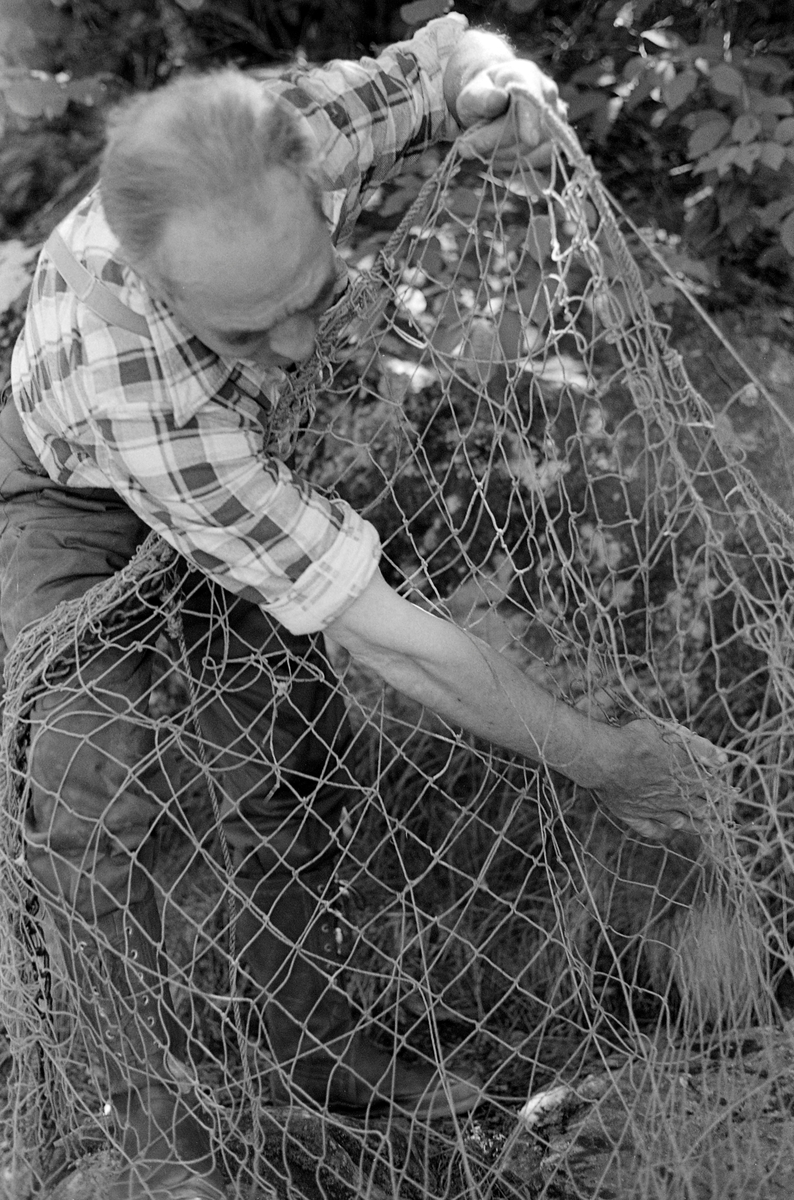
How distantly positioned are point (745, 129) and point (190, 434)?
1388 millimetres

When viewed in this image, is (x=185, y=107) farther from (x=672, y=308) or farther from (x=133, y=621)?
(x=672, y=308)

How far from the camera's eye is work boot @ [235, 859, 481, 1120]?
6.48ft

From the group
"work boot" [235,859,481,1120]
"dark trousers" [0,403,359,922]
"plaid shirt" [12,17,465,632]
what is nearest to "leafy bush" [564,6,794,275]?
"plaid shirt" [12,17,465,632]

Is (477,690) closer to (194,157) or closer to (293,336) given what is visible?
(293,336)

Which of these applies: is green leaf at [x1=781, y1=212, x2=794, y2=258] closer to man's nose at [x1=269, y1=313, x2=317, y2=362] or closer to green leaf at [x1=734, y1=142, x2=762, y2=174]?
green leaf at [x1=734, y1=142, x2=762, y2=174]

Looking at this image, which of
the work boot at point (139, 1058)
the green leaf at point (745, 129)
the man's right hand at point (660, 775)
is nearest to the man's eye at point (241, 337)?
the man's right hand at point (660, 775)

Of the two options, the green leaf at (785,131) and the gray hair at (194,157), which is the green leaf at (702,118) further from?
the gray hair at (194,157)

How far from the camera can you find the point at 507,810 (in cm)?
233

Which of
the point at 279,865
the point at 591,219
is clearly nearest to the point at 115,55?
the point at 591,219

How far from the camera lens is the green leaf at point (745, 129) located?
2268mm

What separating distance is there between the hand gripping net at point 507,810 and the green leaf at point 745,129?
353mm

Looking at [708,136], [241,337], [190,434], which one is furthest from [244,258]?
[708,136]

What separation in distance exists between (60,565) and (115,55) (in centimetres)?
183

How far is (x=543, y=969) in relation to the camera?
2258mm
